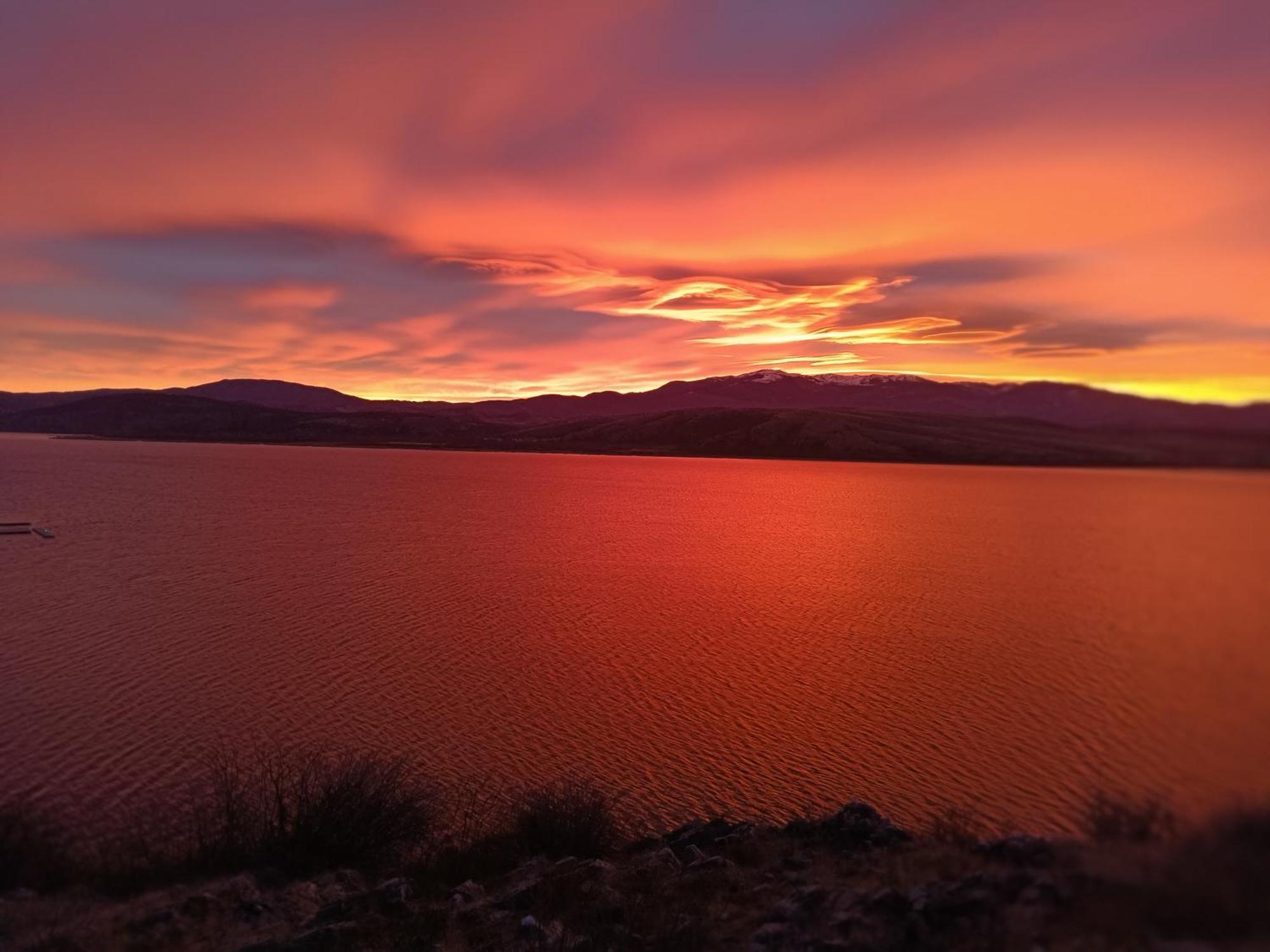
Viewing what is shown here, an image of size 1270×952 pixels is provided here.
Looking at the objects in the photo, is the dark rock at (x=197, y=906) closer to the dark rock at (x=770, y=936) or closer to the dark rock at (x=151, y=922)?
the dark rock at (x=151, y=922)

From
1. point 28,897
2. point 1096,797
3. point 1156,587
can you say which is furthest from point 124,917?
point 1156,587

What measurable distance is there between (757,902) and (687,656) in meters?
16.3

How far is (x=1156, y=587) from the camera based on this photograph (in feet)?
36.3

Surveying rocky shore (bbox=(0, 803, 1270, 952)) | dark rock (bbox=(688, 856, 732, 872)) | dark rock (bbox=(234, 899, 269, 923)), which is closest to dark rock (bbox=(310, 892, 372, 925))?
rocky shore (bbox=(0, 803, 1270, 952))

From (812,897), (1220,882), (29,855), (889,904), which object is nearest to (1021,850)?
(889,904)

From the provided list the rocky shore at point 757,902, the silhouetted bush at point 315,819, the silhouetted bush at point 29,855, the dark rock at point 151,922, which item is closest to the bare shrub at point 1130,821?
the rocky shore at point 757,902

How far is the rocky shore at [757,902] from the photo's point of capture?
6.69m

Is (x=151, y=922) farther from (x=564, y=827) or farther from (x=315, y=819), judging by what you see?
(x=564, y=827)

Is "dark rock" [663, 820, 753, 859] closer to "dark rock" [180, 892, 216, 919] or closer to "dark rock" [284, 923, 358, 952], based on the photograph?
"dark rock" [284, 923, 358, 952]

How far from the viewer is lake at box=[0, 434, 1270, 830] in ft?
34.9

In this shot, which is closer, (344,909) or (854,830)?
(344,909)

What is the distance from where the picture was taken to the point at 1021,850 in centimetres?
936

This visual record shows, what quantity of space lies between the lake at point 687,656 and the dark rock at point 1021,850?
1.45m

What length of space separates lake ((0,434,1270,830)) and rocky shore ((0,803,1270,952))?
1.42 meters
